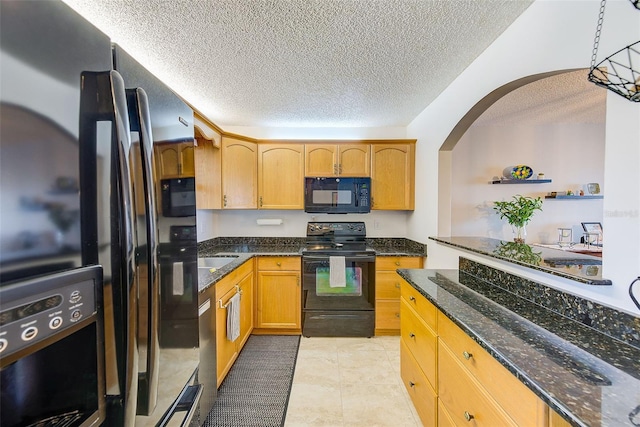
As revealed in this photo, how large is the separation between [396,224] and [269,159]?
5.96 feet

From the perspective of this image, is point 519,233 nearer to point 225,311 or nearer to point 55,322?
point 225,311

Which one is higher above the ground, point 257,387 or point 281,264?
point 281,264

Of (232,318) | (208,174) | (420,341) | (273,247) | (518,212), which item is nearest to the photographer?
(420,341)

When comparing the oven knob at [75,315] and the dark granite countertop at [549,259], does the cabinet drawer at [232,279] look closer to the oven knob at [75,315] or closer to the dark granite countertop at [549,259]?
the oven knob at [75,315]

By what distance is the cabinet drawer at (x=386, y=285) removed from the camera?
9.73 ft

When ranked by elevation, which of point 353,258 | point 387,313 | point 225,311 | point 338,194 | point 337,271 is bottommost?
point 387,313

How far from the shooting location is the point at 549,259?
1.51 m

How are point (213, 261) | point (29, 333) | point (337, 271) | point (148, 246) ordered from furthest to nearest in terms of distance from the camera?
point (337, 271), point (213, 261), point (148, 246), point (29, 333)

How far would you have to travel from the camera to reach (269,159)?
3285mm

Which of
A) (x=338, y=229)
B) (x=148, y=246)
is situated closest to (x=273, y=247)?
(x=338, y=229)

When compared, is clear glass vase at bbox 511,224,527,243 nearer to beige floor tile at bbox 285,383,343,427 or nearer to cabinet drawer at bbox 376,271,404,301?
cabinet drawer at bbox 376,271,404,301

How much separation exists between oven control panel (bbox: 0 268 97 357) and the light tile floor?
180cm

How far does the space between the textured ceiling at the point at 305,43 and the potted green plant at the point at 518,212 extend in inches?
70.2

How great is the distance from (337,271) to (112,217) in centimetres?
251
